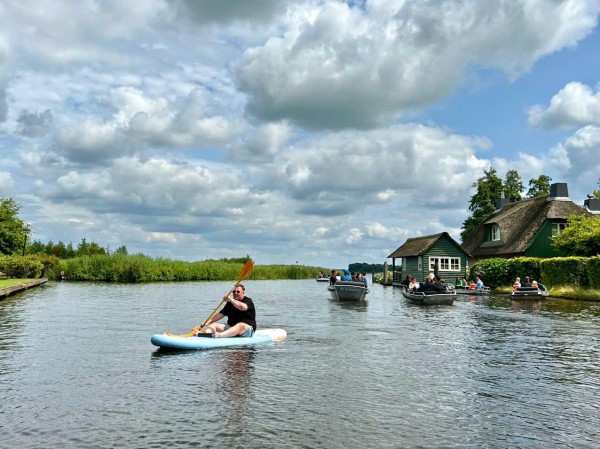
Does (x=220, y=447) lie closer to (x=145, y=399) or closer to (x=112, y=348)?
(x=145, y=399)

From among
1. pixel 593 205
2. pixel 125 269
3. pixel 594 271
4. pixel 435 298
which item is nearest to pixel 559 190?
pixel 593 205

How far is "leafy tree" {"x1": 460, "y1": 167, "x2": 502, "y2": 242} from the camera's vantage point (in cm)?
6800

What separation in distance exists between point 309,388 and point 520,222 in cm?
4640

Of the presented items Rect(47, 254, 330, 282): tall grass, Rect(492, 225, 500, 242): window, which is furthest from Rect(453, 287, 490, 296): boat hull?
Rect(47, 254, 330, 282): tall grass

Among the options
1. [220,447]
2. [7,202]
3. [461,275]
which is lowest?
[220,447]

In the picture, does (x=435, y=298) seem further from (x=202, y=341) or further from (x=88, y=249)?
(x=88, y=249)

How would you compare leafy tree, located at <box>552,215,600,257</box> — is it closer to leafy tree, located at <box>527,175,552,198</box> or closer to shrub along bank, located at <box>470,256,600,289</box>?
shrub along bank, located at <box>470,256,600,289</box>

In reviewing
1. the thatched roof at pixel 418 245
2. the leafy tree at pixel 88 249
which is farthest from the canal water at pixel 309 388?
the leafy tree at pixel 88 249

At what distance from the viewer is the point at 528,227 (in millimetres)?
49875

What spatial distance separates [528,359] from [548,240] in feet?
123

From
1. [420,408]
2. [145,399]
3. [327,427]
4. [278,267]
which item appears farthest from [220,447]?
[278,267]

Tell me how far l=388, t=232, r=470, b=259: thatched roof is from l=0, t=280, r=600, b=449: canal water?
31.0m

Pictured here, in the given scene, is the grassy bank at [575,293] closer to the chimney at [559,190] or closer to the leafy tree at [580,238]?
the leafy tree at [580,238]

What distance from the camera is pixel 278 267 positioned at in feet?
270
